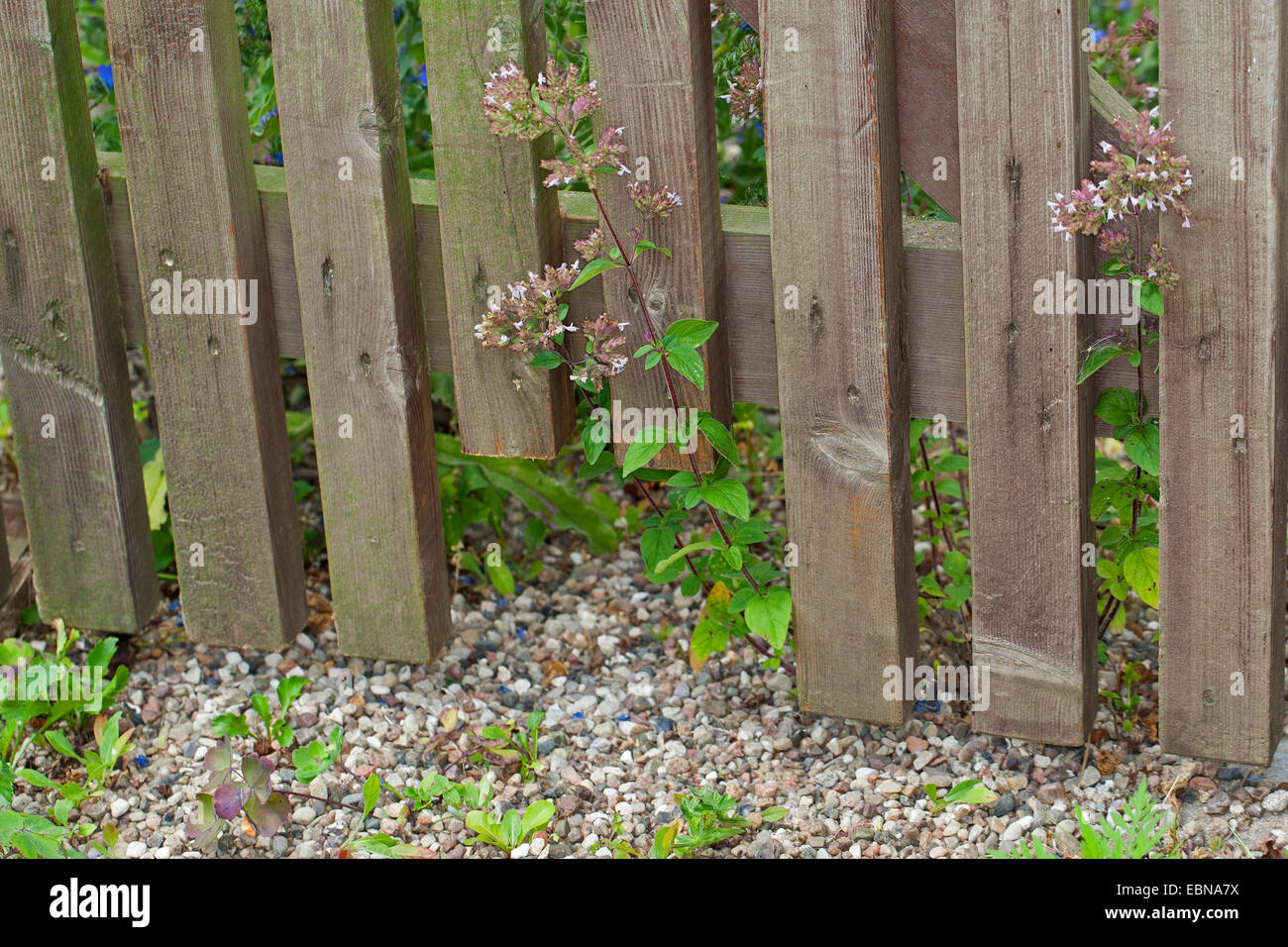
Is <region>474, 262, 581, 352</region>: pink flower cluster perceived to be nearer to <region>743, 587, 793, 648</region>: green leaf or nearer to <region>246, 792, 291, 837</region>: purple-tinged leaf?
<region>743, 587, 793, 648</region>: green leaf

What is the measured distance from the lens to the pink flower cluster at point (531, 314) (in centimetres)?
252

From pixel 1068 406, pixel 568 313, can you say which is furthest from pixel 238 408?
pixel 1068 406

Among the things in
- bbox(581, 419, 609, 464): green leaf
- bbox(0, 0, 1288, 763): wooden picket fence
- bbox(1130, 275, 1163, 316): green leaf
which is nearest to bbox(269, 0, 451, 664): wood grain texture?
bbox(0, 0, 1288, 763): wooden picket fence

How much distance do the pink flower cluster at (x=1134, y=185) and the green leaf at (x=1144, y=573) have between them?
65 cm

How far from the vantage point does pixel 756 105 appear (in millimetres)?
2623

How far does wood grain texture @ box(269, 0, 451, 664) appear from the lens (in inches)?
102

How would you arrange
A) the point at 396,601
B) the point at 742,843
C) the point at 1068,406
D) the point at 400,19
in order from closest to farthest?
1. the point at 1068,406
2. the point at 742,843
3. the point at 396,601
4. the point at 400,19

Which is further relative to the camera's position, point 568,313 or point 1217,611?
point 568,313

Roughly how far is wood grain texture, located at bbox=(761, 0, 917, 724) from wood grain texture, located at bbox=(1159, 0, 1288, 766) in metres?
0.45

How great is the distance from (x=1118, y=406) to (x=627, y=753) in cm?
115

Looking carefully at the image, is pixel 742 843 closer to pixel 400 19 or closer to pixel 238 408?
pixel 238 408

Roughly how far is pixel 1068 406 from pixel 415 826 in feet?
4.63

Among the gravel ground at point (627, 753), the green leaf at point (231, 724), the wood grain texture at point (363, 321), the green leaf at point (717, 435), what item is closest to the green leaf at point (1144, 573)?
the gravel ground at point (627, 753)

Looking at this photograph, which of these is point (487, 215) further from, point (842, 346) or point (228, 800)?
point (228, 800)
